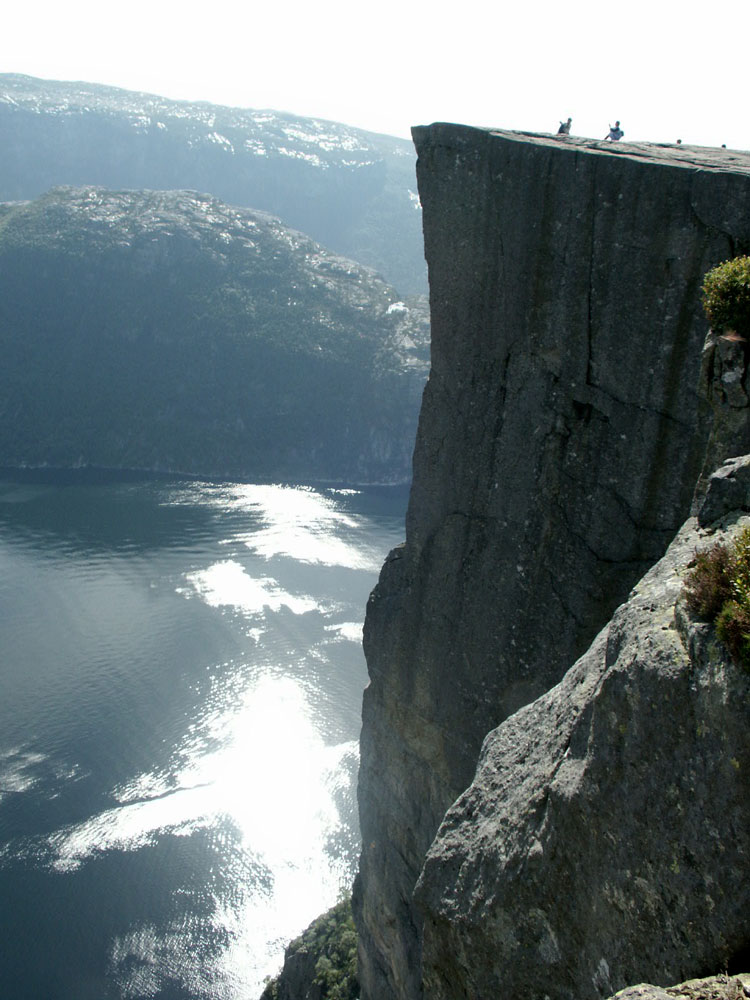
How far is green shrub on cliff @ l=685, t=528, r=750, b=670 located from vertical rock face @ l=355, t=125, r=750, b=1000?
22.9 ft

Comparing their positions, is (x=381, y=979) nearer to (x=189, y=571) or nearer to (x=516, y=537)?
(x=516, y=537)

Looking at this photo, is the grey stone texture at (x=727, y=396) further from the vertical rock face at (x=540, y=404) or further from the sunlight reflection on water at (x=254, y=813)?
the sunlight reflection on water at (x=254, y=813)

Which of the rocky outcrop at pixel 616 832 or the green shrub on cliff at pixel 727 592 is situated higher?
the green shrub on cliff at pixel 727 592

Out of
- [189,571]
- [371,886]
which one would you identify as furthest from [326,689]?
[371,886]

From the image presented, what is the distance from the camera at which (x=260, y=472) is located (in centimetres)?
16400

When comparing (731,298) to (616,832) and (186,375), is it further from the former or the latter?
(186,375)

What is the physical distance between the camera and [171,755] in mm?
62812

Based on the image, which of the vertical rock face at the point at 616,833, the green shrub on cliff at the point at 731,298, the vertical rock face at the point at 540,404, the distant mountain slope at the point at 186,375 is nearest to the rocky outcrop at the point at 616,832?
the vertical rock face at the point at 616,833

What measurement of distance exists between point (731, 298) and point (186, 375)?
187752mm

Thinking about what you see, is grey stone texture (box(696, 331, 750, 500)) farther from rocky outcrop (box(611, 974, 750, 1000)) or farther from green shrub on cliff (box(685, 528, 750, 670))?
rocky outcrop (box(611, 974, 750, 1000))

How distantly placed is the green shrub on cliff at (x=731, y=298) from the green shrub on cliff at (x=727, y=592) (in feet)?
13.5

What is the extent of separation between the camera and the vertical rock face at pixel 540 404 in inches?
559

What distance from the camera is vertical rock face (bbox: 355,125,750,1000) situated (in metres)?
14.2

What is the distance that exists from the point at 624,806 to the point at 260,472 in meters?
159
